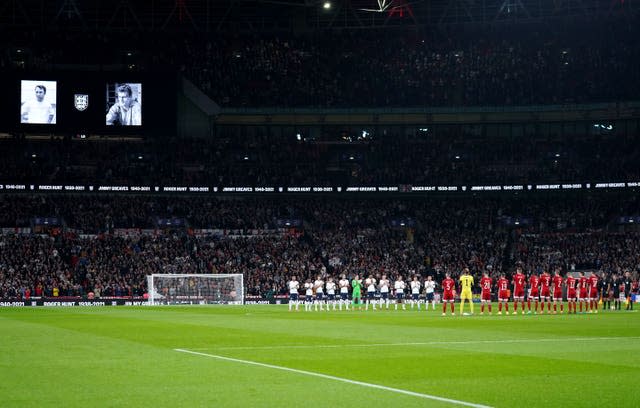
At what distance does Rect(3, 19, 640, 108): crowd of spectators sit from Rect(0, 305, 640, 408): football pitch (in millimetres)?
50186

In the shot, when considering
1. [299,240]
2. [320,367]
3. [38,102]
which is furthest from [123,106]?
[320,367]

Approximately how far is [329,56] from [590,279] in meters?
44.0

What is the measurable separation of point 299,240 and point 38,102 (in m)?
22.1

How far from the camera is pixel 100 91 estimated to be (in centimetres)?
6725

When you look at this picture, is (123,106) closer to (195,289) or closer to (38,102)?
(38,102)

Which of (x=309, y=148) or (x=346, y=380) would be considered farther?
(x=309, y=148)

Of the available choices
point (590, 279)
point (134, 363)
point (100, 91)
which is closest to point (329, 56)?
point (100, 91)

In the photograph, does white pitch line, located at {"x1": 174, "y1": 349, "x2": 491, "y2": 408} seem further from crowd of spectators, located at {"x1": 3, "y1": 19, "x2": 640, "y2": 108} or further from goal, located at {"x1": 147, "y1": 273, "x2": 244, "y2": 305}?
crowd of spectators, located at {"x1": 3, "y1": 19, "x2": 640, "y2": 108}

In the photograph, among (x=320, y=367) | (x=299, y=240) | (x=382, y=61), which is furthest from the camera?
(x=382, y=61)

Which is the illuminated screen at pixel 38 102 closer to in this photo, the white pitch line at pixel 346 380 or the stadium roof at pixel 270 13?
the stadium roof at pixel 270 13

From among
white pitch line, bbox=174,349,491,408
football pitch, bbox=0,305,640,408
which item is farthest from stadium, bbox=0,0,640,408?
white pitch line, bbox=174,349,491,408

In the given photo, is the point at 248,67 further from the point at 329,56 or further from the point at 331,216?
the point at 331,216

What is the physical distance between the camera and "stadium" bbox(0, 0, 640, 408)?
64250mm

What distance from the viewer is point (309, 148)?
7900 cm
